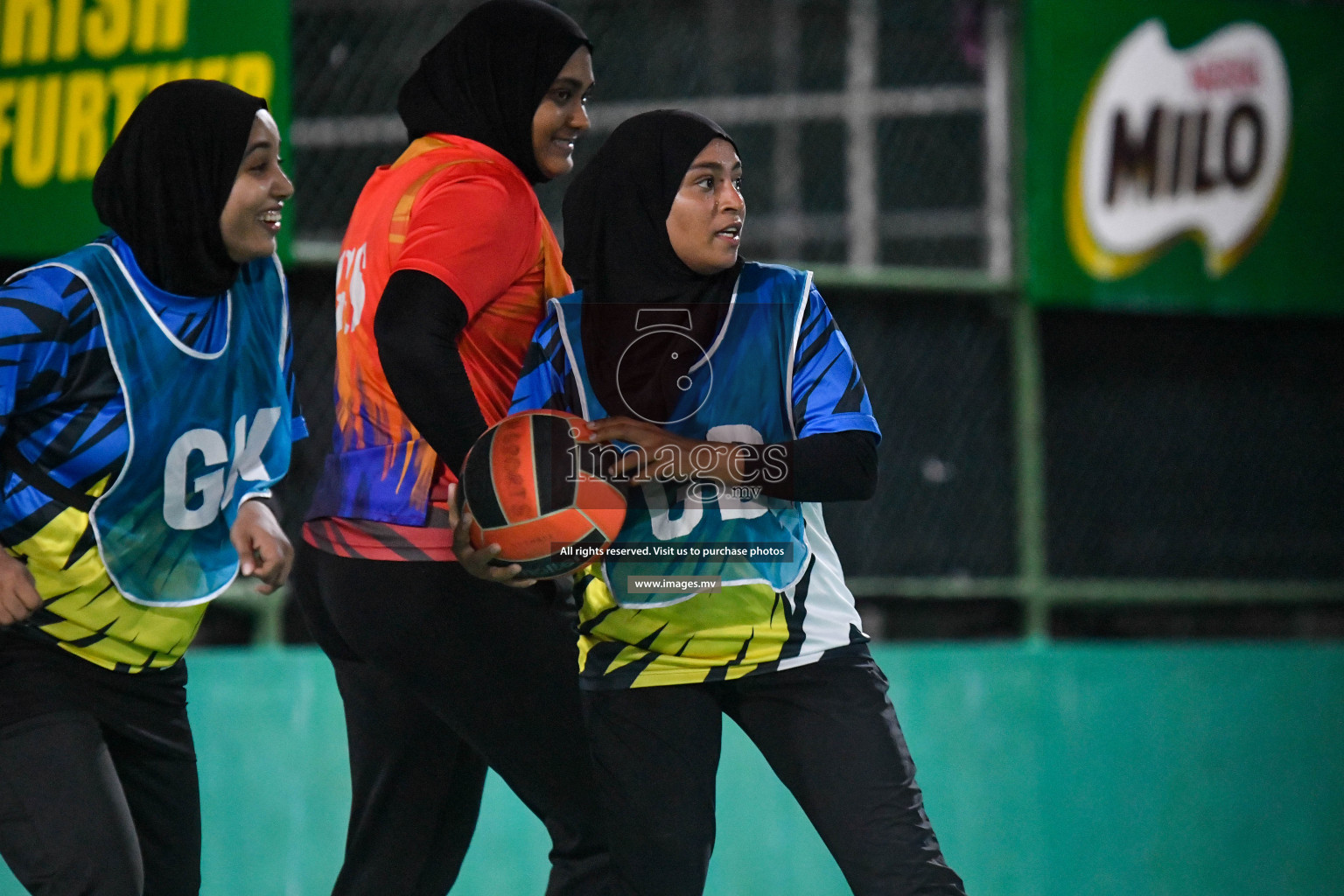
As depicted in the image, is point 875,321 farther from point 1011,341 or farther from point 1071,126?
point 1071,126

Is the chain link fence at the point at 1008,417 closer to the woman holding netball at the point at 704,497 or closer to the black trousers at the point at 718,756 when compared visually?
the woman holding netball at the point at 704,497

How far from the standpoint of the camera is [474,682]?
297cm

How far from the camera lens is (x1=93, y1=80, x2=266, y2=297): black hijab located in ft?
9.86

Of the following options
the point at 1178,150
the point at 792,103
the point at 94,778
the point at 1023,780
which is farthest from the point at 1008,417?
the point at 94,778

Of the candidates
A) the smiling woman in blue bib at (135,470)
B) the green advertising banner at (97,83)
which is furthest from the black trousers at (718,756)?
the green advertising banner at (97,83)

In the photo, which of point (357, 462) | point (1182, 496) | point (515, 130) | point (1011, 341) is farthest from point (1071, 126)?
point (357, 462)

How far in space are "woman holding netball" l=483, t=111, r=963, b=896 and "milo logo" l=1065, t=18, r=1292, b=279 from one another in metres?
3.02

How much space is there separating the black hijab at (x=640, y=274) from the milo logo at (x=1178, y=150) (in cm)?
300

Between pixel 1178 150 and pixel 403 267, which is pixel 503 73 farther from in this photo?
pixel 1178 150

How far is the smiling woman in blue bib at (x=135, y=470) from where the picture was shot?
112 inches

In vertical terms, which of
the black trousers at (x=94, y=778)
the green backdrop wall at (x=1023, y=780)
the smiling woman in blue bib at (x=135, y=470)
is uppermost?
the smiling woman in blue bib at (x=135, y=470)

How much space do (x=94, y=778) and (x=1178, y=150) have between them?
4.46 meters

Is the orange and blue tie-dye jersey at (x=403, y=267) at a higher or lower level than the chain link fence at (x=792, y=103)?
lower

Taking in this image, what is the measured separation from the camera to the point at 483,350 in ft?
10.1
